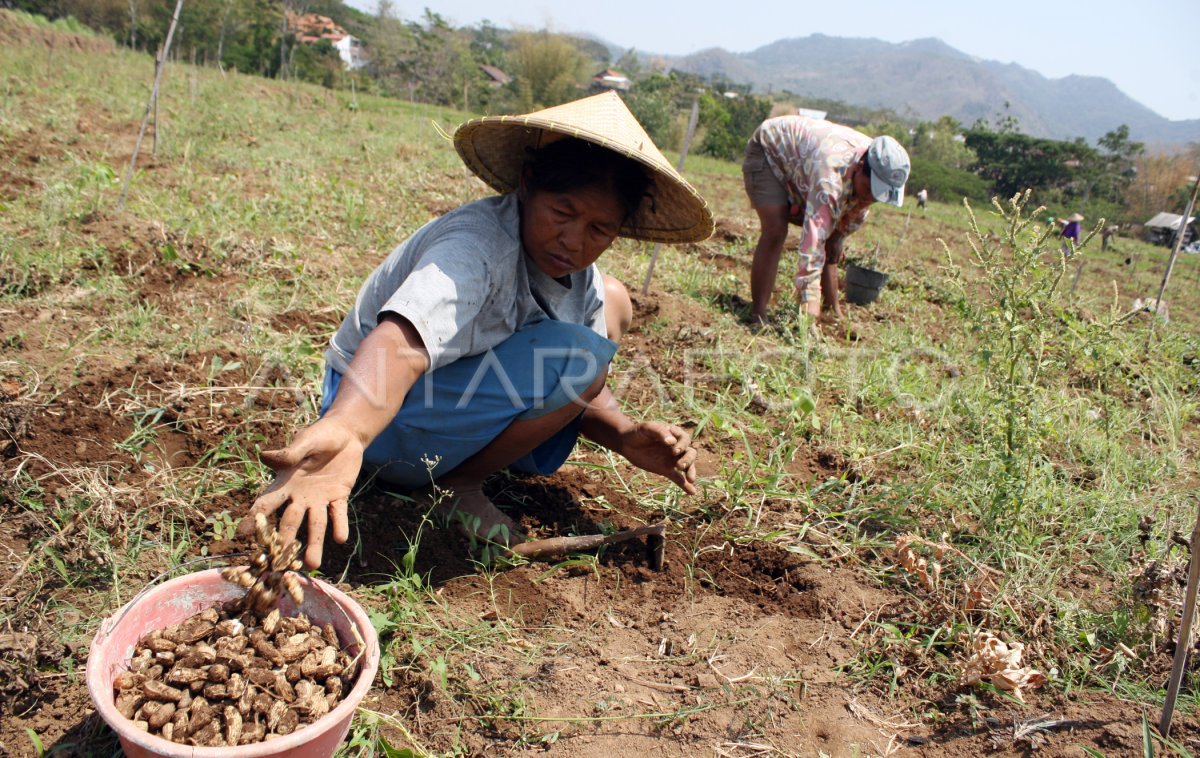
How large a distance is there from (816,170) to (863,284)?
1385 millimetres

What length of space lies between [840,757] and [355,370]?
46.3 inches

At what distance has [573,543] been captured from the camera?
1.97m

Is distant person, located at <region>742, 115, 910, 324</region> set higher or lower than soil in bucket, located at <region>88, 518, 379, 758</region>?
higher

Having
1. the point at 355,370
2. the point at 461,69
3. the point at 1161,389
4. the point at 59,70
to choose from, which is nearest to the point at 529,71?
the point at 461,69

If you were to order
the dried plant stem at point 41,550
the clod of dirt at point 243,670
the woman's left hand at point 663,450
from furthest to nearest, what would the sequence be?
the woman's left hand at point 663,450
the dried plant stem at point 41,550
the clod of dirt at point 243,670

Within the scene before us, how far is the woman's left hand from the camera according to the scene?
191 centimetres

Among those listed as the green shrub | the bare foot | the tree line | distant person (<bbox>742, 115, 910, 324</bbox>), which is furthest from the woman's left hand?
the green shrub

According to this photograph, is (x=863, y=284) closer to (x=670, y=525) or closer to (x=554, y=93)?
(x=670, y=525)

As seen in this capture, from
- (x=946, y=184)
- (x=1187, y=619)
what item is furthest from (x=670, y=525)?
(x=946, y=184)

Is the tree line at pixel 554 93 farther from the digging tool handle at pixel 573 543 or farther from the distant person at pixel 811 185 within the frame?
the digging tool handle at pixel 573 543

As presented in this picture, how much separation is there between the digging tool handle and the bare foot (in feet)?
0.17

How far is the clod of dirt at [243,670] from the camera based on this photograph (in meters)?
1.09

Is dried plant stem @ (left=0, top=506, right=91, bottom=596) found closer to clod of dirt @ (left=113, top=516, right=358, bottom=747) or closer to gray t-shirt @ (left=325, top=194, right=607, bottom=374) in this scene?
clod of dirt @ (left=113, top=516, right=358, bottom=747)

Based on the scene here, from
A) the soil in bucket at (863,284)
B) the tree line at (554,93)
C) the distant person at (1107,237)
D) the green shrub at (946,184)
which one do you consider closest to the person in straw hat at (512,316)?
the soil in bucket at (863,284)
